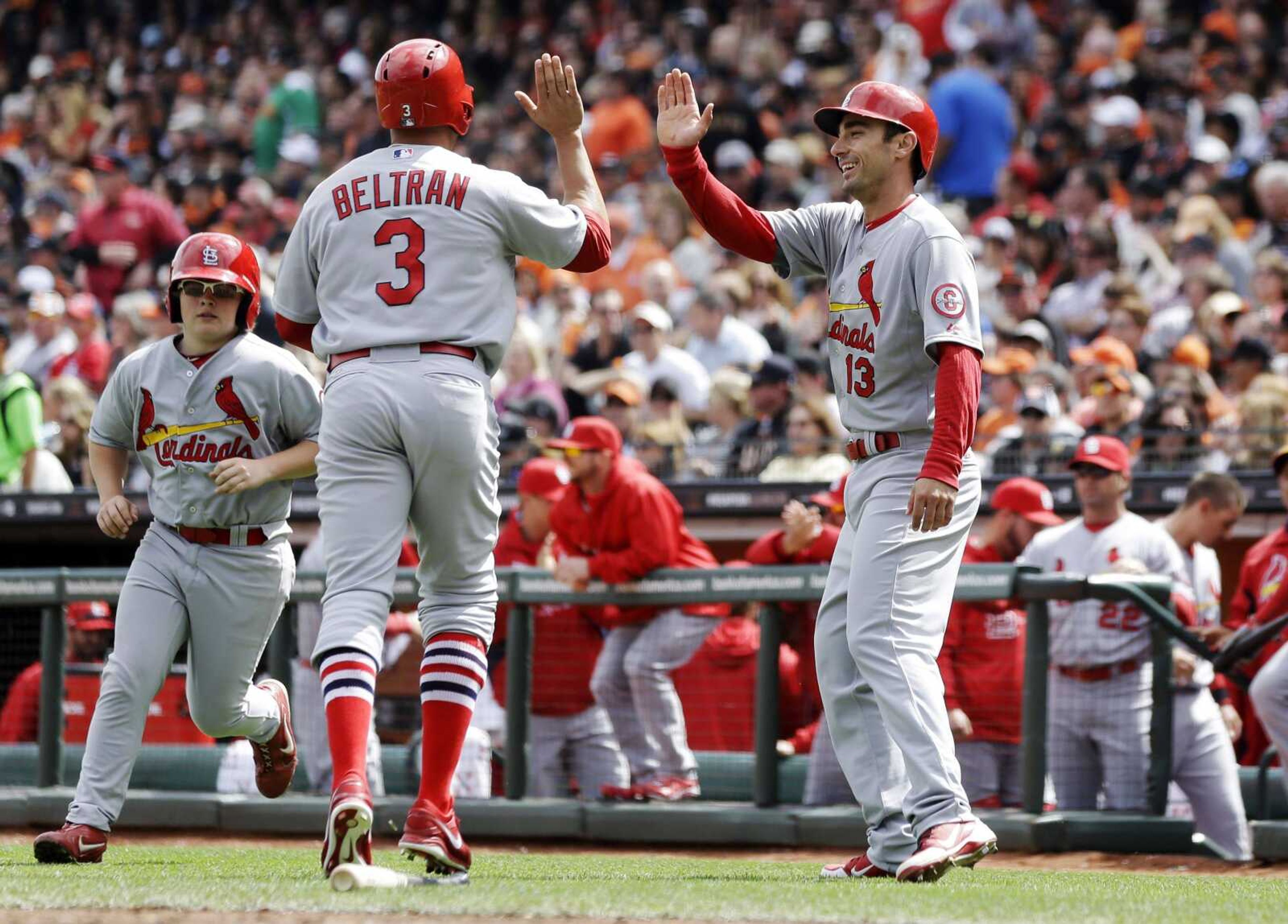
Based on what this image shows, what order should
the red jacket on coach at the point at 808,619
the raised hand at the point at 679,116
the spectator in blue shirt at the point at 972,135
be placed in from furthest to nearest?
the spectator in blue shirt at the point at 972,135
the red jacket on coach at the point at 808,619
the raised hand at the point at 679,116

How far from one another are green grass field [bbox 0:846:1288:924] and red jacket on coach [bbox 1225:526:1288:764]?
1.60 m

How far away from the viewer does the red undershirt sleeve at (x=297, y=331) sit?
14.9ft

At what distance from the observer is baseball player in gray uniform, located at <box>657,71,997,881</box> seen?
429 centimetres

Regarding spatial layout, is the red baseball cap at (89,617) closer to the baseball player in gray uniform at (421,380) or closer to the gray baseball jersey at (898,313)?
the baseball player in gray uniform at (421,380)

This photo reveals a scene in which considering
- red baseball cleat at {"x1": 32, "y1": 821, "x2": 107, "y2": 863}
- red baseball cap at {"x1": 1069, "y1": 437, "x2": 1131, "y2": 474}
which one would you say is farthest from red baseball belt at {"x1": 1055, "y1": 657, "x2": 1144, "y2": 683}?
red baseball cleat at {"x1": 32, "y1": 821, "x2": 107, "y2": 863}

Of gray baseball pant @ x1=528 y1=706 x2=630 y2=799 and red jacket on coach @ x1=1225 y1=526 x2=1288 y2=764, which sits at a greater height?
red jacket on coach @ x1=1225 y1=526 x2=1288 y2=764

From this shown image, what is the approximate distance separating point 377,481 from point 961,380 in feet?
4.33

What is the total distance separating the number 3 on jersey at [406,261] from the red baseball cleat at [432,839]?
111 cm

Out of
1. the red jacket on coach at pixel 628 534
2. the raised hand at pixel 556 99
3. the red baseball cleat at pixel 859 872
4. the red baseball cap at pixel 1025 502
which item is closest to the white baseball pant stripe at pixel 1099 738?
the red baseball cap at pixel 1025 502

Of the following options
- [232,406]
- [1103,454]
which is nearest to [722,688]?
[1103,454]

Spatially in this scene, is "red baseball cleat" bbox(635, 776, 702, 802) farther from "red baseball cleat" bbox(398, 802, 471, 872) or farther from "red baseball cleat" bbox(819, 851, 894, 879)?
"red baseball cleat" bbox(398, 802, 471, 872)

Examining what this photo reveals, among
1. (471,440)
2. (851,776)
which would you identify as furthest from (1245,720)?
(471,440)

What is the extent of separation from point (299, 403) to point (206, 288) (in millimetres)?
414

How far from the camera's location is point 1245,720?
24.4ft
